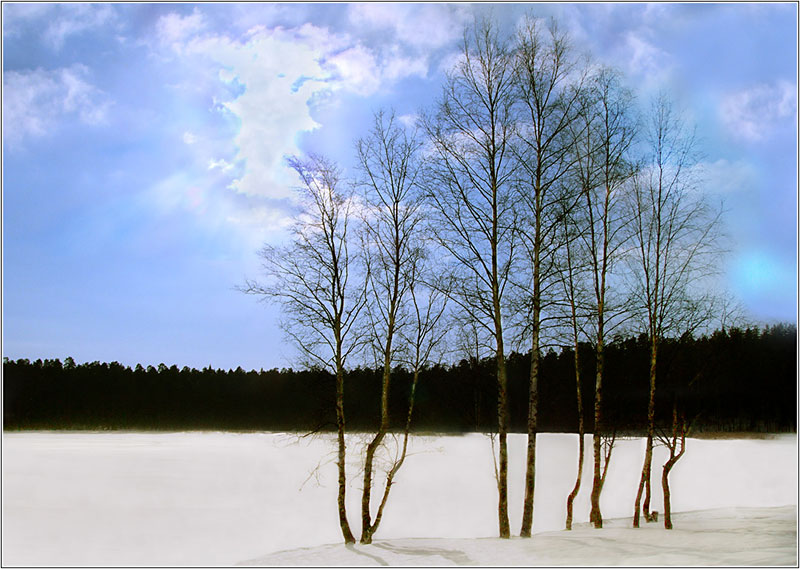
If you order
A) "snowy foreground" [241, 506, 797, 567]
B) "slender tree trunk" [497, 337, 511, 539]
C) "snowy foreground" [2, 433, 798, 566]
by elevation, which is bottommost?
"snowy foreground" [2, 433, 798, 566]

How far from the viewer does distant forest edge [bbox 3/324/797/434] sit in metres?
19.3

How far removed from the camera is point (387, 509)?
2888 cm

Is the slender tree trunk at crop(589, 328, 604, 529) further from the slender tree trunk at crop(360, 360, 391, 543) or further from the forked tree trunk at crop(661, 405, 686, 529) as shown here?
the slender tree trunk at crop(360, 360, 391, 543)

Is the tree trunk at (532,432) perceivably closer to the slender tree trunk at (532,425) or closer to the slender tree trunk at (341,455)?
the slender tree trunk at (532,425)

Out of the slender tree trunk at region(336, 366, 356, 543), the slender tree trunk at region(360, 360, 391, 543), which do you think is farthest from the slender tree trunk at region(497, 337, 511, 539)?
the slender tree trunk at region(336, 366, 356, 543)

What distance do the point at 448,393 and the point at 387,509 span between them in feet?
20.3

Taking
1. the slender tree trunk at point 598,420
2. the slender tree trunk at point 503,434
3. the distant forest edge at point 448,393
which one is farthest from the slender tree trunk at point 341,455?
the slender tree trunk at point 598,420

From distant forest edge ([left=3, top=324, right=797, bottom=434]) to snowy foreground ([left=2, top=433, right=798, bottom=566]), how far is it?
7.59 ft

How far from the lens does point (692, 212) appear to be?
16.7m

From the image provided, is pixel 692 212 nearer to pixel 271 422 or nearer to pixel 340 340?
pixel 340 340

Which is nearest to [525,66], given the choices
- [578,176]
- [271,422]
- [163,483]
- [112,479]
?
[578,176]

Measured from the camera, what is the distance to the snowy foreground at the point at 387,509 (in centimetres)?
1253

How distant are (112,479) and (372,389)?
27498 mm

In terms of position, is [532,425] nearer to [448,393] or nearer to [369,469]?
[369,469]
